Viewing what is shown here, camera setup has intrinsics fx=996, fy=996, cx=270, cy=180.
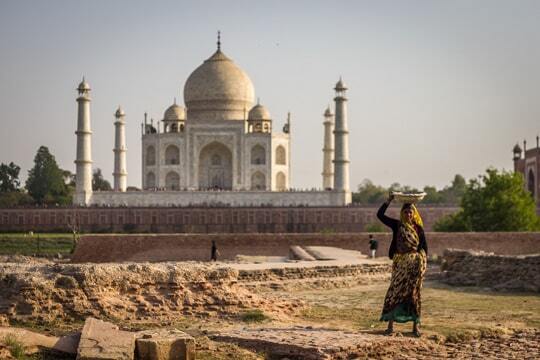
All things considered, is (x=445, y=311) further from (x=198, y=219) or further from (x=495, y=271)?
(x=198, y=219)

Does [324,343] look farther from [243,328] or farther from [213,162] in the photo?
[213,162]

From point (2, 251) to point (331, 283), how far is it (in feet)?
74.3

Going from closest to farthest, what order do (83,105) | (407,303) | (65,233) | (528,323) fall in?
1. (407,303)
2. (528,323)
3. (65,233)
4. (83,105)

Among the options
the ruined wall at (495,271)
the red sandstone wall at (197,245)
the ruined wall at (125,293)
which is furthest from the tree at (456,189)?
the ruined wall at (125,293)

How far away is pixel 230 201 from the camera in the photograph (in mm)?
52219

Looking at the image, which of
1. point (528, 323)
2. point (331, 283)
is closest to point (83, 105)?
point (331, 283)

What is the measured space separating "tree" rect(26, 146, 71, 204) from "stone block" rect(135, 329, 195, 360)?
5177 cm

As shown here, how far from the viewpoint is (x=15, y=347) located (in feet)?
27.8

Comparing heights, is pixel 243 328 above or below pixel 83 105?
below

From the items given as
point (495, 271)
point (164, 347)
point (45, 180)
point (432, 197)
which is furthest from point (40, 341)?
point (432, 197)

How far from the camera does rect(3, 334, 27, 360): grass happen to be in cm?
842

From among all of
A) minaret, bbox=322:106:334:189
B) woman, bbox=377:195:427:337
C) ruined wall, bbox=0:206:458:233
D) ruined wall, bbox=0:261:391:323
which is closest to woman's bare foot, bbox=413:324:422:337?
woman, bbox=377:195:427:337

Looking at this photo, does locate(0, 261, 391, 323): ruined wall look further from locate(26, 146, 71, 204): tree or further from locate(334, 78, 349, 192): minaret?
locate(26, 146, 71, 204): tree

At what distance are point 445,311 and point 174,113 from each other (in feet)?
160
